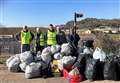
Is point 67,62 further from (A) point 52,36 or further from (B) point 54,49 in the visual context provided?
(A) point 52,36

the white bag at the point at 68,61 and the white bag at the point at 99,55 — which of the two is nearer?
the white bag at the point at 99,55

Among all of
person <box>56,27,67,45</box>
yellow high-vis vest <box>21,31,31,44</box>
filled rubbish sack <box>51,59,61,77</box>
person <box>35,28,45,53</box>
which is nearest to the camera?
filled rubbish sack <box>51,59,61,77</box>

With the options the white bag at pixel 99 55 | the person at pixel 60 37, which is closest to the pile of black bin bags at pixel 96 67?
the white bag at pixel 99 55

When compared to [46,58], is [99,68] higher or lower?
lower

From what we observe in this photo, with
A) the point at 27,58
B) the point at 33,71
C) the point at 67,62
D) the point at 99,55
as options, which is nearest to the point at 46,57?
the point at 27,58

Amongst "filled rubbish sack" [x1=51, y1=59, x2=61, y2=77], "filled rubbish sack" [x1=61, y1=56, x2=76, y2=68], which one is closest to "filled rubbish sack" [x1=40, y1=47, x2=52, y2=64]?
"filled rubbish sack" [x1=51, y1=59, x2=61, y2=77]

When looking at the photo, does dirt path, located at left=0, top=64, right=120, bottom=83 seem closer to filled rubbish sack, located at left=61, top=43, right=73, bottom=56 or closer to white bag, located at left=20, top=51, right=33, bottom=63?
white bag, located at left=20, top=51, right=33, bottom=63

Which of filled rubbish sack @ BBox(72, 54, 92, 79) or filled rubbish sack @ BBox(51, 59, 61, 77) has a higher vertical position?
filled rubbish sack @ BBox(72, 54, 92, 79)

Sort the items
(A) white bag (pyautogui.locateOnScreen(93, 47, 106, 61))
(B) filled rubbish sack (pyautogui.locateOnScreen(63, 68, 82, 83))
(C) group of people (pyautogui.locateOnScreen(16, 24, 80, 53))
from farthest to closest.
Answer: (C) group of people (pyautogui.locateOnScreen(16, 24, 80, 53)) < (A) white bag (pyautogui.locateOnScreen(93, 47, 106, 61)) < (B) filled rubbish sack (pyautogui.locateOnScreen(63, 68, 82, 83))

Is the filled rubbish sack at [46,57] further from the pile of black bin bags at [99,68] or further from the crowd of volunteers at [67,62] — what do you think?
the pile of black bin bags at [99,68]

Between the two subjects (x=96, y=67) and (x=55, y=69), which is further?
(x=55, y=69)

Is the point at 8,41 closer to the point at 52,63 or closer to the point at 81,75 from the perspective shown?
the point at 52,63

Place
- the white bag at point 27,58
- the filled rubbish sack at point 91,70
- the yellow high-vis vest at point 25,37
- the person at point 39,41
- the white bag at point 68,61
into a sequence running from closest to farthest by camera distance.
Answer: the filled rubbish sack at point 91,70
the white bag at point 68,61
the white bag at point 27,58
the yellow high-vis vest at point 25,37
the person at point 39,41

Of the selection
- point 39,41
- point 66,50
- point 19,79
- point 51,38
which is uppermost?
point 51,38
